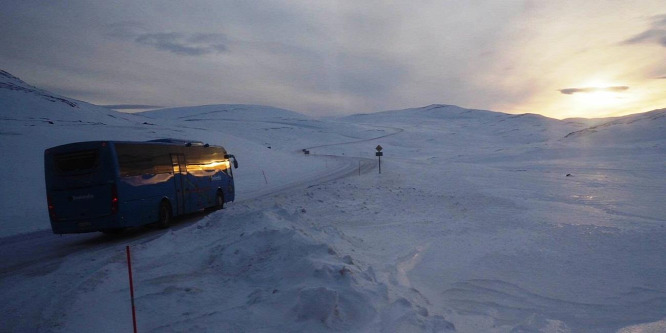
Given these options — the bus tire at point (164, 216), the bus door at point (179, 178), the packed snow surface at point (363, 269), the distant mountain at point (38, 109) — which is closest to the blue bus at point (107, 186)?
the bus tire at point (164, 216)

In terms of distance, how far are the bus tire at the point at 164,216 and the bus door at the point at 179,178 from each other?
2.06ft

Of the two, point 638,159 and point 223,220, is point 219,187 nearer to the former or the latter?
point 223,220

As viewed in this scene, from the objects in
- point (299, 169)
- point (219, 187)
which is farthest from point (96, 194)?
point (299, 169)

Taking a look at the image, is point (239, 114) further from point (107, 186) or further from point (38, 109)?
point (107, 186)

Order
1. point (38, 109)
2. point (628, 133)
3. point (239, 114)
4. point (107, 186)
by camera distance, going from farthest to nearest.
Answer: point (239, 114) → point (628, 133) → point (38, 109) → point (107, 186)

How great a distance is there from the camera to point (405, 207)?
52.6ft

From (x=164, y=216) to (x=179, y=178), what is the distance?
1743 millimetres

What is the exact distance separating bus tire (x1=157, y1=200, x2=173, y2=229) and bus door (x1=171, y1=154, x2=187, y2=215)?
0.63m

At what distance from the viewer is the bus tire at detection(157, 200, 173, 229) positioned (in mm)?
13984

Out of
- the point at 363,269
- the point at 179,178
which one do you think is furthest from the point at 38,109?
the point at 363,269

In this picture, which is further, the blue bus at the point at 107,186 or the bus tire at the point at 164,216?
the bus tire at the point at 164,216

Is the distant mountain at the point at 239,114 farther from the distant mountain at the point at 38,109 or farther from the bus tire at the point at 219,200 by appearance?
the bus tire at the point at 219,200

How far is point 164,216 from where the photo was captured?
14180mm

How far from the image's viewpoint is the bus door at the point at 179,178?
49.7 feet
